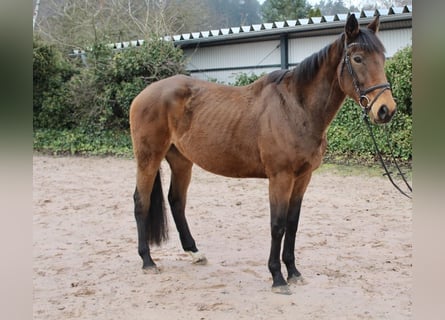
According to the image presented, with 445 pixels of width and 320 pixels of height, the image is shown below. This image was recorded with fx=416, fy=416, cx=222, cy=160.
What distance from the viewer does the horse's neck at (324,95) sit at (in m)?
2.90

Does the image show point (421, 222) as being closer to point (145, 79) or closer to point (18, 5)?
point (18, 5)

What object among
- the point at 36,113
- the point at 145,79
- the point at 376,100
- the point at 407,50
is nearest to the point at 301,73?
the point at 376,100

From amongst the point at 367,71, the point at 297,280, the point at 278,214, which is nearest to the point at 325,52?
the point at 367,71

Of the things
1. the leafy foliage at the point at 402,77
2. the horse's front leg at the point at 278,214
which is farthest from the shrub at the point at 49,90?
the horse's front leg at the point at 278,214

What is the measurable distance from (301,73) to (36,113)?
33.3 ft

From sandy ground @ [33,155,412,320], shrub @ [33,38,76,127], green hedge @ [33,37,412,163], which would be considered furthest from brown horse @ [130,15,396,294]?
shrub @ [33,38,76,127]

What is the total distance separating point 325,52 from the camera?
2.88 meters

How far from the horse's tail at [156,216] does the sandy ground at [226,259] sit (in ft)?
0.83

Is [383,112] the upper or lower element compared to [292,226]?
upper

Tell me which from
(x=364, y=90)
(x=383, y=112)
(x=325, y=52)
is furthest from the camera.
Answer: (x=325, y=52)

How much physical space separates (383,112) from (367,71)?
1.00ft

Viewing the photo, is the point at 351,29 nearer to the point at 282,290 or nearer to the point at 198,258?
the point at 282,290

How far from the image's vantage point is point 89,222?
4949mm

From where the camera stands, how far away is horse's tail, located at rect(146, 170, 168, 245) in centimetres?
362
